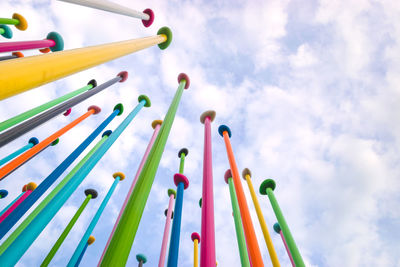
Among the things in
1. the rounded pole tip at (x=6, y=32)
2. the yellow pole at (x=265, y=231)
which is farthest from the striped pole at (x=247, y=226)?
the rounded pole tip at (x=6, y=32)

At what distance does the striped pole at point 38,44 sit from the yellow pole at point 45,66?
2240mm

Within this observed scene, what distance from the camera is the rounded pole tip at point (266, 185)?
3.73 meters

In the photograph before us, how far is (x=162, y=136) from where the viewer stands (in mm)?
1961

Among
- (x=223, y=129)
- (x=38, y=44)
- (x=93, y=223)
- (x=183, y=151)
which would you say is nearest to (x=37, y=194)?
(x=93, y=223)

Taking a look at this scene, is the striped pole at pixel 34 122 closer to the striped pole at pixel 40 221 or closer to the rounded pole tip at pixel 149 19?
the striped pole at pixel 40 221

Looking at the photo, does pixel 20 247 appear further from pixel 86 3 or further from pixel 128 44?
pixel 86 3

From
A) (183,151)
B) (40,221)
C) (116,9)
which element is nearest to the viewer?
(40,221)

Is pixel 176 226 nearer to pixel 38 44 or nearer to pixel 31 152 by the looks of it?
pixel 31 152

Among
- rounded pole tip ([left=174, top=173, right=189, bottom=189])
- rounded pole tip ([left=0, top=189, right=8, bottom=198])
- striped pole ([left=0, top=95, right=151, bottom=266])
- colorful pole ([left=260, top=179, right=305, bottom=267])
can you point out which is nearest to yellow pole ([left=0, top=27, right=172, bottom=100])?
striped pole ([left=0, top=95, right=151, bottom=266])

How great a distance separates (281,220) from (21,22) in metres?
6.19

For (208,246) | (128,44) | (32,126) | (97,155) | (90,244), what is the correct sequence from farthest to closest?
1. (90,244)
2. (97,155)
3. (32,126)
4. (128,44)
5. (208,246)

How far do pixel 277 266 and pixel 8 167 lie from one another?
3.79 m

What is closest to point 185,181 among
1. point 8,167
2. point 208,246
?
point 208,246

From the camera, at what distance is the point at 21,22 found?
4.64m
